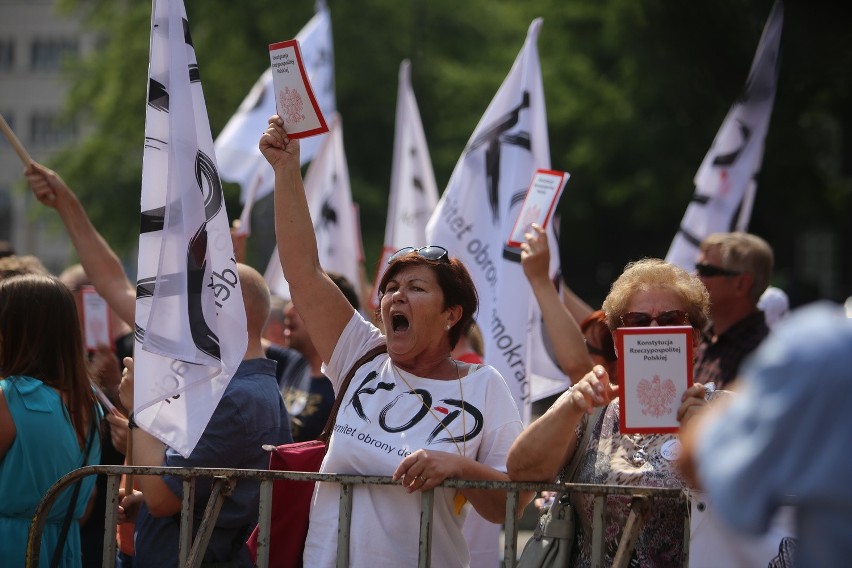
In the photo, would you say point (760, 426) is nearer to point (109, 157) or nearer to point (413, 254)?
point (413, 254)

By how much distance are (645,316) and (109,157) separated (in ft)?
80.5

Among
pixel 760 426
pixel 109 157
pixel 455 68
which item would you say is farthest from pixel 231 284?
pixel 109 157

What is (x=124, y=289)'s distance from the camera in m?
4.80

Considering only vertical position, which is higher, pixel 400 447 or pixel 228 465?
pixel 400 447

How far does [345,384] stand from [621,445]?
881 millimetres

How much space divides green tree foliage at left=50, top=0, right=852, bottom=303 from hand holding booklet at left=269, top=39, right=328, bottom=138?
16.2 meters

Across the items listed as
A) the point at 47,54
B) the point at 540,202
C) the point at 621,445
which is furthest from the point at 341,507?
the point at 47,54

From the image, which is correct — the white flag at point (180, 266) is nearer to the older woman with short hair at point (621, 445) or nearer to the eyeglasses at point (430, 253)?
the eyeglasses at point (430, 253)

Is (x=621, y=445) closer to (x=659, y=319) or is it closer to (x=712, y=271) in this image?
(x=659, y=319)

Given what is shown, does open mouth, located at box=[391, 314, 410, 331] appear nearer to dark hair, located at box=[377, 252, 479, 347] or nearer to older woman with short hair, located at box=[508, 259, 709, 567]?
dark hair, located at box=[377, 252, 479, 347]

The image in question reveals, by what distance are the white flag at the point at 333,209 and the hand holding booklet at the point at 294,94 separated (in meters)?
4.36

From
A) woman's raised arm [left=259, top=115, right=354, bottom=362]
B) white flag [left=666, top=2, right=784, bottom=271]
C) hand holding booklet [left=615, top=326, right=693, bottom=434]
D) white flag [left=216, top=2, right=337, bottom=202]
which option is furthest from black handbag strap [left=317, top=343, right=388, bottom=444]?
white flag [left=216, top=2, right=337, bottom=202]

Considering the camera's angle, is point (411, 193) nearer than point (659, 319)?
No

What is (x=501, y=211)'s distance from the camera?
6.29 m
